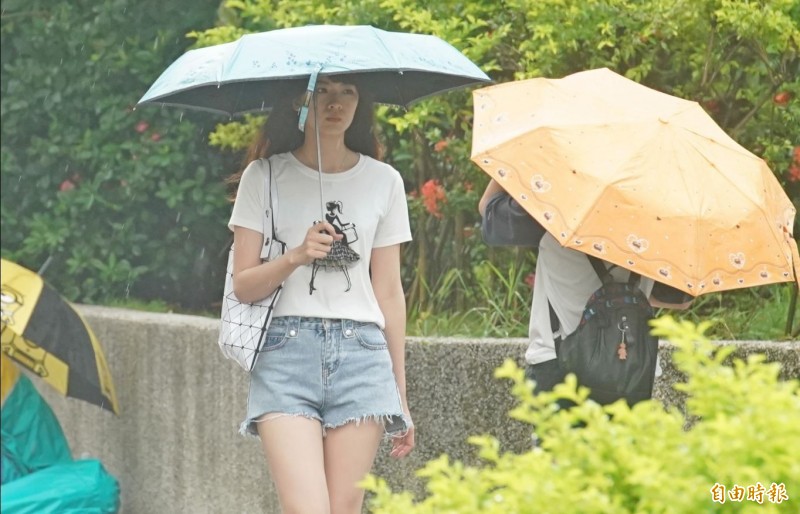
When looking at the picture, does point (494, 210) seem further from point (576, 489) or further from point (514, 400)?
point (576, 489)

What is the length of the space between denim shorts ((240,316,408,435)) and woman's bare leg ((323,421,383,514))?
33mm

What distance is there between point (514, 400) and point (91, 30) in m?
4.64

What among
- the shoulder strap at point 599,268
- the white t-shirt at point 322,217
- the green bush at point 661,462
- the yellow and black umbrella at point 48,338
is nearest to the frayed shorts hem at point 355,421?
the white t-shirt at point 322,217

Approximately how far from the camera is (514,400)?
19.0 feet

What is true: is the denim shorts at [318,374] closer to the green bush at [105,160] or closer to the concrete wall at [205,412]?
the concrete wall at [205,412]

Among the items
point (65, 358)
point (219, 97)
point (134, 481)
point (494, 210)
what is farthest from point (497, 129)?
point (134, 481)

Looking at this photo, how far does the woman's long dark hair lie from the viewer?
14.4ft

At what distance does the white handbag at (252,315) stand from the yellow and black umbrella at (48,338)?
3.01m

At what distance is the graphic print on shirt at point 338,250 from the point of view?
423 cm

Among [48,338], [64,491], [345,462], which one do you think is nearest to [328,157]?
[345,462]

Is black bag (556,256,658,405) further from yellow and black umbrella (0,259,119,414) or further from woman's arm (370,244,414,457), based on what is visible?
yellow and black umbrella (0,259,119,414)

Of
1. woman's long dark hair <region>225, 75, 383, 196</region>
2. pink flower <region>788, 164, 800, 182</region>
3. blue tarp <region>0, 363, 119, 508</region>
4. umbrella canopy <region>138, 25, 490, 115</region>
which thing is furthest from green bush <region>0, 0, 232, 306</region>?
woman's long dark hair <region>225, 75, 383, 196</region>

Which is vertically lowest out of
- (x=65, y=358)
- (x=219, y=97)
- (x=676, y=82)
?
(x=65, y=358)

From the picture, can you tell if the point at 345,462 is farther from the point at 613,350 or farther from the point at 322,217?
the point at 613,350
